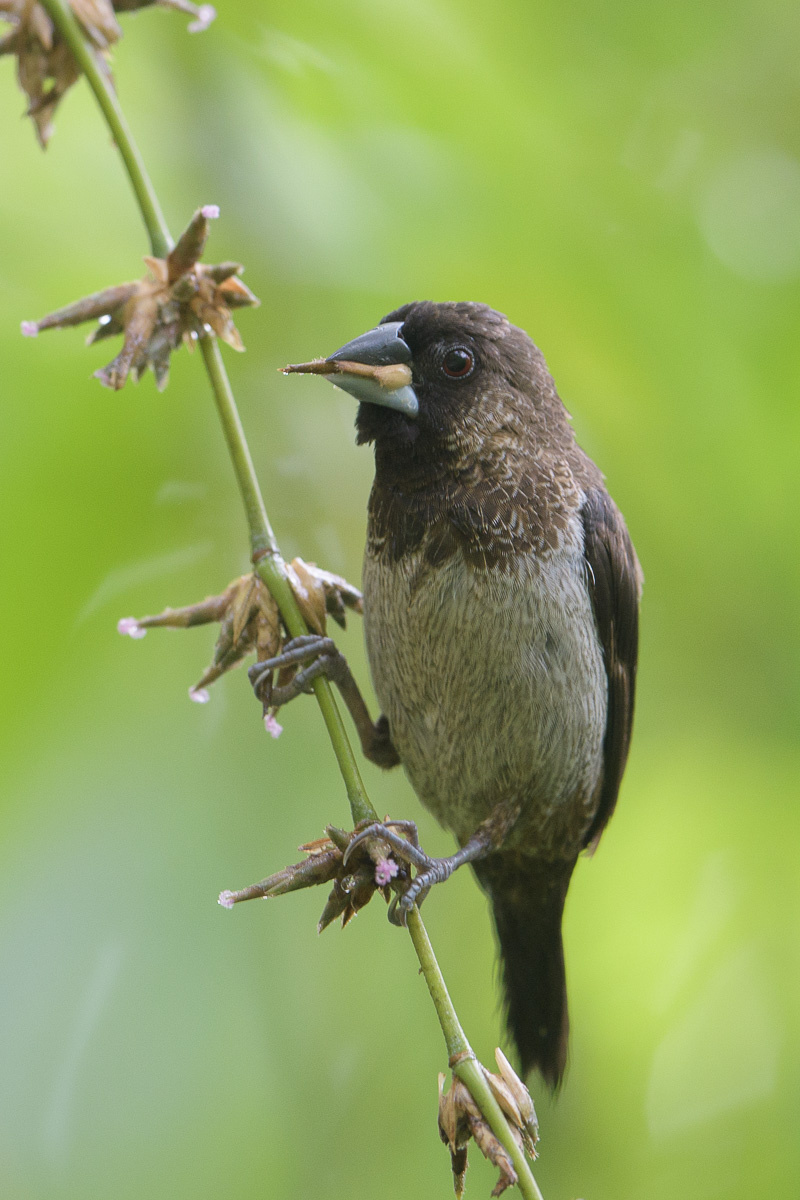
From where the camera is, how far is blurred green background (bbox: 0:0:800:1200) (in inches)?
78.4

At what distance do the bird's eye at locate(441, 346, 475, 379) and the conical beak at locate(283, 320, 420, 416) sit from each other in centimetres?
7

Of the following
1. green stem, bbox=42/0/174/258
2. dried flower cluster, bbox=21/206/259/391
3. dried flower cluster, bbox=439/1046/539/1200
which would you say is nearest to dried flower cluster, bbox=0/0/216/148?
green stem, bbox=42/0/174/258

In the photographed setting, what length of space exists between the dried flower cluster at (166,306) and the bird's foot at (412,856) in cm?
60

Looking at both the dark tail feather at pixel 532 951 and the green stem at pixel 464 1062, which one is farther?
the dark tail feather at pixel 532 951

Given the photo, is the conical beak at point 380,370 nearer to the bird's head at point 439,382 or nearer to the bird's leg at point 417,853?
the bird's head at point 439,382

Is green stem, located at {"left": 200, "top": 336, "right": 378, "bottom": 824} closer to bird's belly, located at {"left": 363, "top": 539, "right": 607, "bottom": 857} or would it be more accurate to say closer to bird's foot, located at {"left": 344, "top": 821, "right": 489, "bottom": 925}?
bird's foot, located at {"left": 344, "top": 821, "right": 489, "bottom": 925}

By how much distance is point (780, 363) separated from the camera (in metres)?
2.18

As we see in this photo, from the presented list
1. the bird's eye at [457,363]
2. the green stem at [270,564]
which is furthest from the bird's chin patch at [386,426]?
the green stem at [270,564]

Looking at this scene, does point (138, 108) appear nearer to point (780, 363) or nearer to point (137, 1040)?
point (780, 363)

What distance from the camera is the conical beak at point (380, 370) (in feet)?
5.59

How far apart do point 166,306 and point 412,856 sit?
31.7 inches

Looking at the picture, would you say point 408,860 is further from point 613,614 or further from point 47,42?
point 47,42

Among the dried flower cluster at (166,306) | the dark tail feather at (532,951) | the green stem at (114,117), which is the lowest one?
the dark tail feather at (532,951)

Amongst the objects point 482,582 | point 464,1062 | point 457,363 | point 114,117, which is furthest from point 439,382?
point 464,1062
